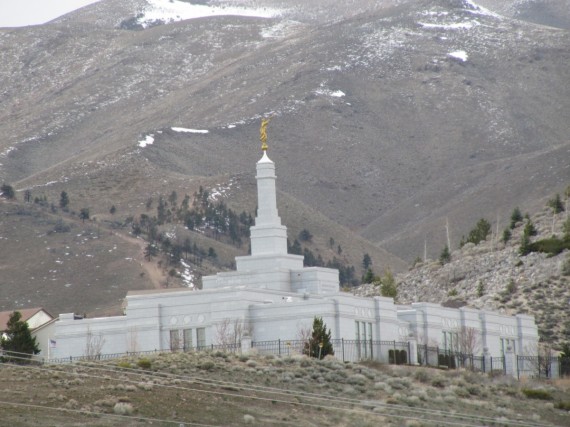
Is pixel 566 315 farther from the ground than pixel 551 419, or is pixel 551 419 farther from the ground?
pixel 566 315

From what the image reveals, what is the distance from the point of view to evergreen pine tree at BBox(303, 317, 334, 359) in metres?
58.8

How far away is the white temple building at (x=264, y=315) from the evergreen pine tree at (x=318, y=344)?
285 centimetres

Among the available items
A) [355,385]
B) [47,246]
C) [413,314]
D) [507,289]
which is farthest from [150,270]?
[355,385]

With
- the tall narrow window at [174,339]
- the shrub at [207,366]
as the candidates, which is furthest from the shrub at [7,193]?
the shrub at [207,366]

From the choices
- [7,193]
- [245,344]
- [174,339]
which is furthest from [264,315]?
[7,193]

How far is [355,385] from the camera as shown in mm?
52438

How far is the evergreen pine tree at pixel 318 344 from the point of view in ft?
193

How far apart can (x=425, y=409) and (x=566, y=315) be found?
3681cm

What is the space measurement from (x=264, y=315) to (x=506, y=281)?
3361 centimetres

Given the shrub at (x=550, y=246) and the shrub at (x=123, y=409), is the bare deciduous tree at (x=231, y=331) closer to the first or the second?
the shrub at (x=123, y=409)

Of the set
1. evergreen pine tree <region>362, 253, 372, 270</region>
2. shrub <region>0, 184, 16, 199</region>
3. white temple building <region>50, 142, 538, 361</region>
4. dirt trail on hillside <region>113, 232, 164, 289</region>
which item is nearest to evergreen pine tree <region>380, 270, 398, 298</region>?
white temple building <region>50, 142, 538, 361</region>

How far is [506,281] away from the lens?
9350cm

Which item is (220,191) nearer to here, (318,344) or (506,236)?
(506,236)

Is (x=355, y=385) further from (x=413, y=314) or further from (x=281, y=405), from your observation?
(x=413, y=314)
